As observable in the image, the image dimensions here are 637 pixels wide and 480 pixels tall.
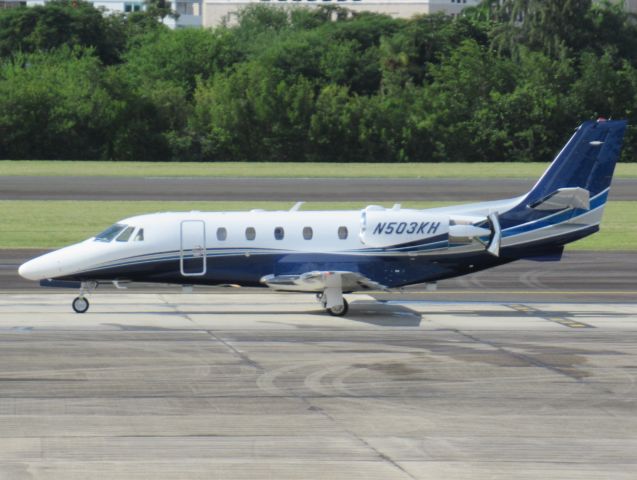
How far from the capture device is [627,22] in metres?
127

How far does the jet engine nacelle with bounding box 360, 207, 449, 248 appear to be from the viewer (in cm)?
2967

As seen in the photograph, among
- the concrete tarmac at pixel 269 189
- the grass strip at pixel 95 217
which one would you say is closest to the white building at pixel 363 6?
the concrete tarmac at pixel 269 189

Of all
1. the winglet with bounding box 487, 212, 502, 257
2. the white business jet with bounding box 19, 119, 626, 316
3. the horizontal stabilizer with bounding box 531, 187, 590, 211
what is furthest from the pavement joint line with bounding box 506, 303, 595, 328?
the horizontal stabilizer with bounding box 531, 187, 590, 211

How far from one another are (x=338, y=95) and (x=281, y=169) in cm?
1875

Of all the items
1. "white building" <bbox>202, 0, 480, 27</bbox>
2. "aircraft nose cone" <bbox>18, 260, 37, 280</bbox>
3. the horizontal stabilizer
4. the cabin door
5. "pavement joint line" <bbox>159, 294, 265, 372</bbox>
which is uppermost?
"white building" <bbox>202, 0, 480, 27</bbox>

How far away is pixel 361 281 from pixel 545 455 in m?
12.6

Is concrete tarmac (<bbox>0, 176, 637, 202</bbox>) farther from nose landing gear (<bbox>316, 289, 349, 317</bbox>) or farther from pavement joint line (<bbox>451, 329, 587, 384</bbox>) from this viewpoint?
pavement joint line (<bbox>451, 329, 587, 384</bbox>)

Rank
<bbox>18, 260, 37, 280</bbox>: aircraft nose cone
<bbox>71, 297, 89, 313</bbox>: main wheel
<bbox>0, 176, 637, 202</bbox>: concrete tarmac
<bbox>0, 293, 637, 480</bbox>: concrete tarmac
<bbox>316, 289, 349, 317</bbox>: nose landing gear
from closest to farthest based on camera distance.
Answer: <bbox>0, 293, 637, 480</bbox>: concrete tarmac
<bbox>18, 260, 37, 280</bbox>: aircraft nose cone
<bbox>316, 289, 349, 317</bbox>: nose landing gear
<bbox>71, 297, 89, 313</bbox>: main wheel
<bbox>0, 176, 637, 202</bbox>: concrete tarmac

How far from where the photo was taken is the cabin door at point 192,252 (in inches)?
1168

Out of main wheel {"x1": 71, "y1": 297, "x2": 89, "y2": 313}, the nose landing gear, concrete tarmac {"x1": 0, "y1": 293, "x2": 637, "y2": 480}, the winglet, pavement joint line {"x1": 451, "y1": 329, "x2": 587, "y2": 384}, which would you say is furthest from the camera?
the winglet

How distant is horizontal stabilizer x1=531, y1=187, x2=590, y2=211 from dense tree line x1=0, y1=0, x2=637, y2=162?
70.5m

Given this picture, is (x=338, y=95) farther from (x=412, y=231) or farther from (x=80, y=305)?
(x=80, y=305)

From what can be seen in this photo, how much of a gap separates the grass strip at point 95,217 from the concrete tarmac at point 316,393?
15.2 m

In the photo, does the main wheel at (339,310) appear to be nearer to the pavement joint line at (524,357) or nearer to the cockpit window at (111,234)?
the pavement joint line at (524,357)
